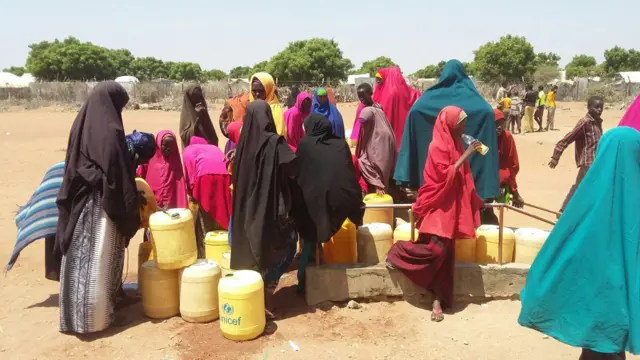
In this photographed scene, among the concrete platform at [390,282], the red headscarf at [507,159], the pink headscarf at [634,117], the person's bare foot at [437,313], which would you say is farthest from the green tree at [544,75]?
the person's bare foot at [437,313]

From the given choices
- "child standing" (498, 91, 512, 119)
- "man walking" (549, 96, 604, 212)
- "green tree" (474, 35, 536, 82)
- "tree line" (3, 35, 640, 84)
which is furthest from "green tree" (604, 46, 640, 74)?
"man walking" (549, 96, 604, 212)

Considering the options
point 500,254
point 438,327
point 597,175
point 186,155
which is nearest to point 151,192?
point 186,155

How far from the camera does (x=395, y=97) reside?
21.9ft

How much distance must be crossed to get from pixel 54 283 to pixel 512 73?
142ft

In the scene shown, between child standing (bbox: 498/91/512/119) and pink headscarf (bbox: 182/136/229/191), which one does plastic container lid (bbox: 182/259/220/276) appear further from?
child standing (bbox: 498/91/512/119)

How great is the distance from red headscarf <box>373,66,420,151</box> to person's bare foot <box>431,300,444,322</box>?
258 centimetres

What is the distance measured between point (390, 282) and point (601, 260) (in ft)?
7.37

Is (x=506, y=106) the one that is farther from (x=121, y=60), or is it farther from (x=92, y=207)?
(x=121, y=60)

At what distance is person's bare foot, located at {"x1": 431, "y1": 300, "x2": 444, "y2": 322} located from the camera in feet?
14.5

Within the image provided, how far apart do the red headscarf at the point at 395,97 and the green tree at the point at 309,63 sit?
40326mm

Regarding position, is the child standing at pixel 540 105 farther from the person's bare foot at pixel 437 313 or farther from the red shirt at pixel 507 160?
the person's bare foot at pixel 437 313

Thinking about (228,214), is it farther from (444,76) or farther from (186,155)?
(444,76)

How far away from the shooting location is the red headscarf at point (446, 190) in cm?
423

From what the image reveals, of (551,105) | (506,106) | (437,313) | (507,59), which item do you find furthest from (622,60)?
(437,313)
